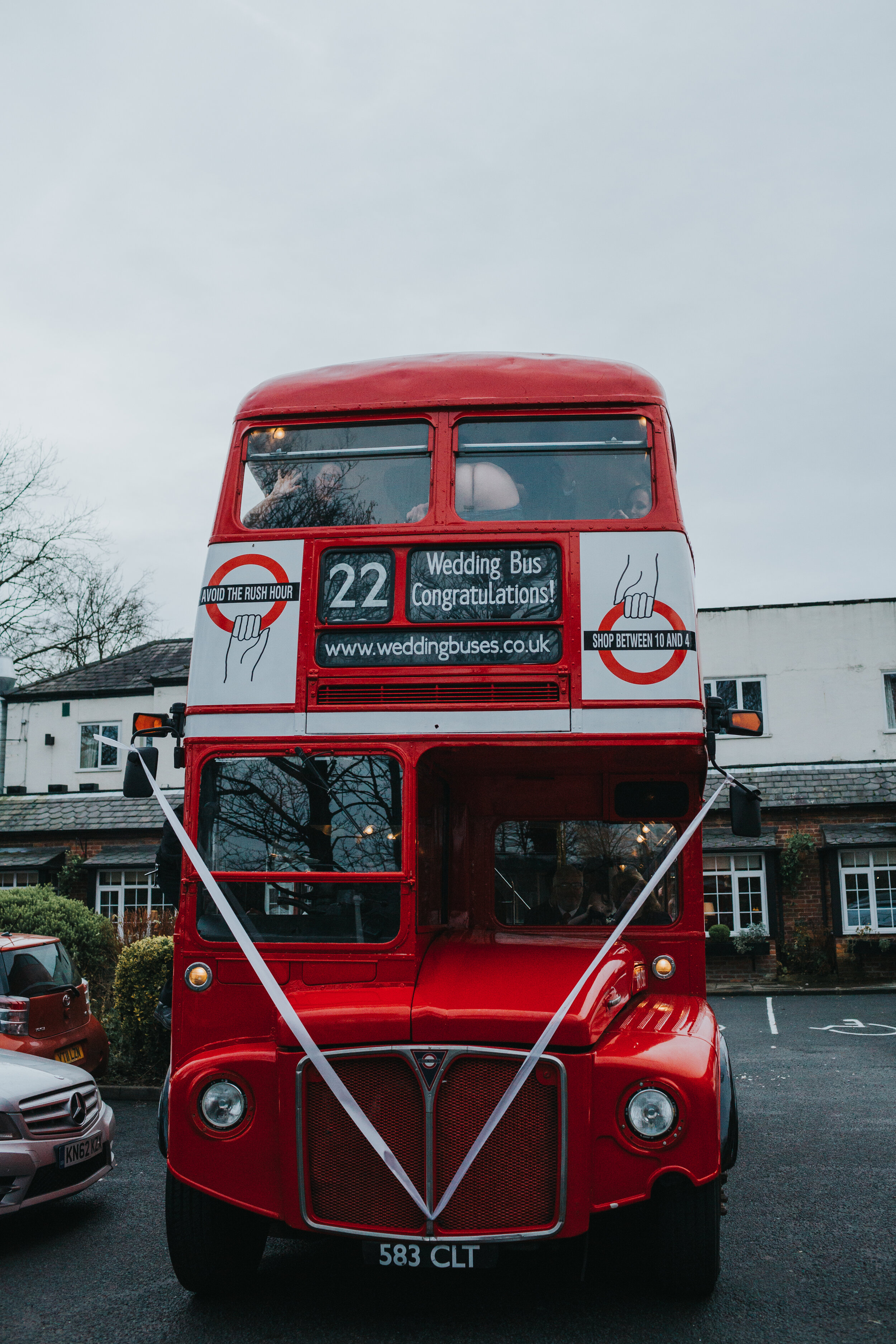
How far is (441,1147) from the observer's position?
13.9ft

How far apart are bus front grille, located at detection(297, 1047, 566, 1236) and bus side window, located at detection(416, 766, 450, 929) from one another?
856 mm

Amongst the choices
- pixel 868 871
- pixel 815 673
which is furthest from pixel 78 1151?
pixel 815 673

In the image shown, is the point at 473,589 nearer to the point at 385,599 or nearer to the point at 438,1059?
the point at 385,599

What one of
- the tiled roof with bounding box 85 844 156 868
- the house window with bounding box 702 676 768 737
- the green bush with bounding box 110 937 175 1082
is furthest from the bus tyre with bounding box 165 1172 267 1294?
the house window with bounding box 702 676 768 737

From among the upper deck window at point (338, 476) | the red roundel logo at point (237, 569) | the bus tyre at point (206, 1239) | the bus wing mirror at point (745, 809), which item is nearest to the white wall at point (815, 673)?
the bus wing mirror at point (745, 809)

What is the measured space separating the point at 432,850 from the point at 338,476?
1986 mm

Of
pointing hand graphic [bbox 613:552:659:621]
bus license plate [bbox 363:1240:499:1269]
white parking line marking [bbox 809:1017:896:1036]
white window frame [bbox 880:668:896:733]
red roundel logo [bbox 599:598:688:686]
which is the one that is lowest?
white parking line marking [bbox 809:1017:896:1036]

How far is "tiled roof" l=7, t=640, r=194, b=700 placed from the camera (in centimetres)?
2794

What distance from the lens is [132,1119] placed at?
9.78 metres

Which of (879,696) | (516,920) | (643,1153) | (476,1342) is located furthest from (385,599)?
(879,696)

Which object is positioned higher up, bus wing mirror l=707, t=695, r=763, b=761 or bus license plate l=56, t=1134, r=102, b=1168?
bus wing mirror l=707, t=695, r=763, b=761

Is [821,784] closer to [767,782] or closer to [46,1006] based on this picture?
[767,782]

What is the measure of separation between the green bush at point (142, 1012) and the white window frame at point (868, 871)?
52.3ft

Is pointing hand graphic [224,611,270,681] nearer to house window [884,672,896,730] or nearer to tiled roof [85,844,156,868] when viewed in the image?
tiled roof [85,844,156,868]
